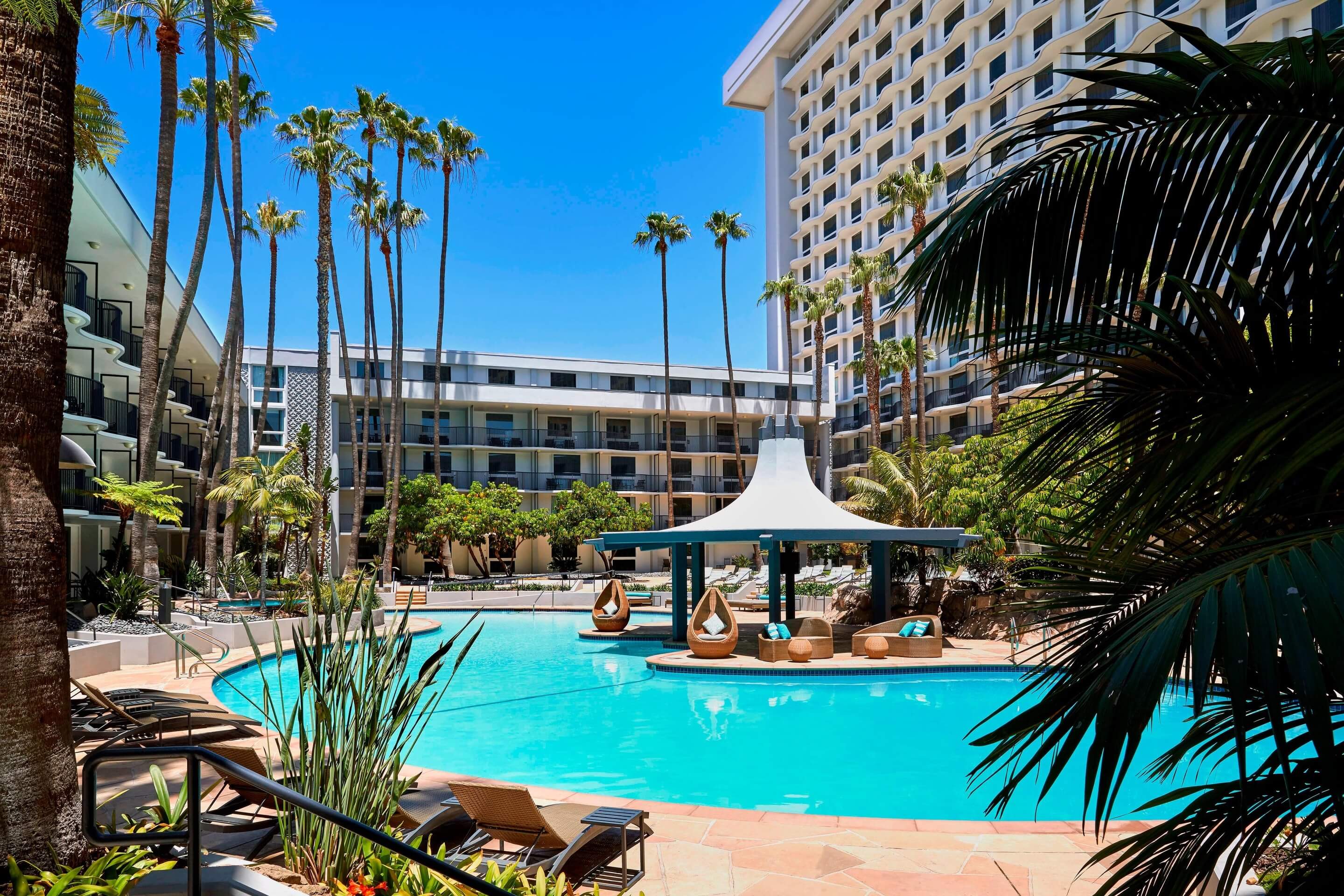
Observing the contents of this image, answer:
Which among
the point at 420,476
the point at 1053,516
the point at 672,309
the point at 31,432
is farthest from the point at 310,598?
the point at 672,309

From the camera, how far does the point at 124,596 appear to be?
1662cm

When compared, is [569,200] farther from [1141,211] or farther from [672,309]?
[1141,211]

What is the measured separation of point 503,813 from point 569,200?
49.4 m

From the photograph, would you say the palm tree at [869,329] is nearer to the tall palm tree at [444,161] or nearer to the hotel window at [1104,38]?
the hotel window at [1104,38]

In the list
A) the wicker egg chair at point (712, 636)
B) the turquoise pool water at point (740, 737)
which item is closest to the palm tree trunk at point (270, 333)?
the turquoise pool water at point (740, 737)

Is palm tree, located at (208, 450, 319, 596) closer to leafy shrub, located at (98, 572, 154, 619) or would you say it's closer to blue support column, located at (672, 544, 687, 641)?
leafy shrub, located at (98, 572, 154, 619)

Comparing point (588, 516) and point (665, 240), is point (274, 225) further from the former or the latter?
point (665, 240)

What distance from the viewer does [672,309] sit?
Result: 45250mm

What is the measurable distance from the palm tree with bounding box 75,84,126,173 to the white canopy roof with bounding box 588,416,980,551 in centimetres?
1080

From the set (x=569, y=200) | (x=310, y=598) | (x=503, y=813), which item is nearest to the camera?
(x=310, y=598)

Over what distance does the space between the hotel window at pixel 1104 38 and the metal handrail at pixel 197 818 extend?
1577 inches

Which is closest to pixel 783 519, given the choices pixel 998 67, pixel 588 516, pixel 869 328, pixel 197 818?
pixel 197 818

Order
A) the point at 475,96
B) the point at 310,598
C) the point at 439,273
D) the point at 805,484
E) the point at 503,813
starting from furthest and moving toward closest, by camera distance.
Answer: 1. the point at 439,273
2. the point at 475,96
3. the point at 805,484
4. the point at 503,813
5. the point at 310,598

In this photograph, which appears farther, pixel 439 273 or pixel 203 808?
pixel 439 273
